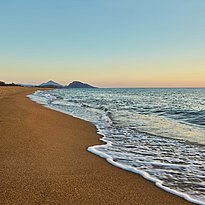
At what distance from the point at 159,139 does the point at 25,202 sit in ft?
22.3

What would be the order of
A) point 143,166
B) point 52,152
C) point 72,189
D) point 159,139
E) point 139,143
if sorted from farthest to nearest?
point 159,139
point 139,143
point 52,152
point 143,166
point 72,189

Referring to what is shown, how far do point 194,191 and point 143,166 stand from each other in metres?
1.54

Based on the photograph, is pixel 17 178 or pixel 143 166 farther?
pixel 143 166

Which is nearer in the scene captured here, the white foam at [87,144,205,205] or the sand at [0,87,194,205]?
the sand at [0,87,194,205]

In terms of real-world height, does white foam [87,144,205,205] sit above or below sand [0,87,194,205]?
below

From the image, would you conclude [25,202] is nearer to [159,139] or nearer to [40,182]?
[40,182]

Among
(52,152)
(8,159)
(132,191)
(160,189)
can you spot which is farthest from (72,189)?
(52,152)

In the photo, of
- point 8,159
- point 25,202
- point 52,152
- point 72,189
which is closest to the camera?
point 25,202

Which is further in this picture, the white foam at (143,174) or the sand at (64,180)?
the white foam at (143,174)

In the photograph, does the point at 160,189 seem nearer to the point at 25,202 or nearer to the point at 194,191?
the point at 194,191

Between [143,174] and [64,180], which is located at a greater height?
[64,180]

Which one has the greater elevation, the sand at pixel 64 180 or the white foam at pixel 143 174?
the sand at pixel 64 180

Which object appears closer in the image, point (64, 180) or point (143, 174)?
point (64, 180)

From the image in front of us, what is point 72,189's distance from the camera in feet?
13.3
